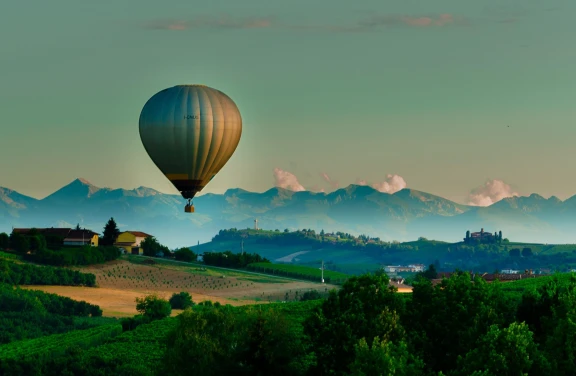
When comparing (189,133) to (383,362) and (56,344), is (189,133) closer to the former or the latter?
(56,344)

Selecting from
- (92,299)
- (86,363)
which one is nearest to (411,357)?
(86,363)

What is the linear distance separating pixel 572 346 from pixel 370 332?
1303cm

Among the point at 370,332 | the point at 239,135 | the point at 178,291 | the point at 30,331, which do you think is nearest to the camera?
the point at 370,332

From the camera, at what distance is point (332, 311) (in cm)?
7931

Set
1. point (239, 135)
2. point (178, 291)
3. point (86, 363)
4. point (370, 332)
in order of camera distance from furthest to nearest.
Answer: point (178, 291) → point (239, 135) → point (86, 363) → point (370, 332)

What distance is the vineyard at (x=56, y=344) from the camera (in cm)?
12075

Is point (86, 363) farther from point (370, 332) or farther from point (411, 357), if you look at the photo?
point (411, 357)

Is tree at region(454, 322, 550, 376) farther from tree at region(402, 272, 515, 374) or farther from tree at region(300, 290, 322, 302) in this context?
tree at region(300, 290, 322, 302)

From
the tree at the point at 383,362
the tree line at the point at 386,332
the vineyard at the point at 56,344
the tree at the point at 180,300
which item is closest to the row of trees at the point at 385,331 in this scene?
the tree line at the point at 386,332

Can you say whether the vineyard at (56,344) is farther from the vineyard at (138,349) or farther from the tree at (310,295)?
the tree at (310,295)

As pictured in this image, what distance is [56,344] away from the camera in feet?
434

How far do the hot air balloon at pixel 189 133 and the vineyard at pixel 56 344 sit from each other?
19.9m

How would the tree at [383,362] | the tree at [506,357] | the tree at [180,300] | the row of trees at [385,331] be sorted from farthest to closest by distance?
the tree at [180,300] < the row of trees at [385,331] < the tree at [506,357] < the tree at [383,362]

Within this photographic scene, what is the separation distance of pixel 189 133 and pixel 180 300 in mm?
69039
